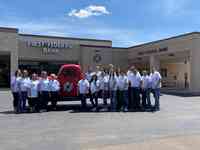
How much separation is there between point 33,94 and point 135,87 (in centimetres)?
470

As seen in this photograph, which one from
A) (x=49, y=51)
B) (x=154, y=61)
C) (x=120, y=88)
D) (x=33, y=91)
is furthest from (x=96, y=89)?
(x=154, y=61)

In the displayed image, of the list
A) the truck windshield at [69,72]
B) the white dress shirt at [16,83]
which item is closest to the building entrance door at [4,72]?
the truck windshield at [69,72]

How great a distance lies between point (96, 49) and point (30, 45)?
7.46m

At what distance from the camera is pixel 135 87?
15898 mm


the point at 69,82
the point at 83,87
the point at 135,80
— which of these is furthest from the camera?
the point at 69,82

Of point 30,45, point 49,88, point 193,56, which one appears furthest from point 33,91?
point 30,45

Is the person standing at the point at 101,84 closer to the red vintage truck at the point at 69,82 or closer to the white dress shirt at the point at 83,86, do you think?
the white dress shirt at the point at 83,86

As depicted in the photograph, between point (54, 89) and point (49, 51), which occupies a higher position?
point (49, 51)

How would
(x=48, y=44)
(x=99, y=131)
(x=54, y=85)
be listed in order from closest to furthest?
(x=99, y=131) < (x=54, y=85) < (x=48, y=44)

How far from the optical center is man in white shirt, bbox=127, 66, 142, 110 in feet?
52.0

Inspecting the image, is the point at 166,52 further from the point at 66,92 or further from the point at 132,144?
the point at 132,144

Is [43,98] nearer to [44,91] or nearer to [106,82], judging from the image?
[44,91]

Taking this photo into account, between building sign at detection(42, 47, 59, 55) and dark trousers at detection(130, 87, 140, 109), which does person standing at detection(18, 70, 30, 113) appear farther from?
building sign at detection(42, 47, 59, 55)

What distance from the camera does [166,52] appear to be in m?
33.6
